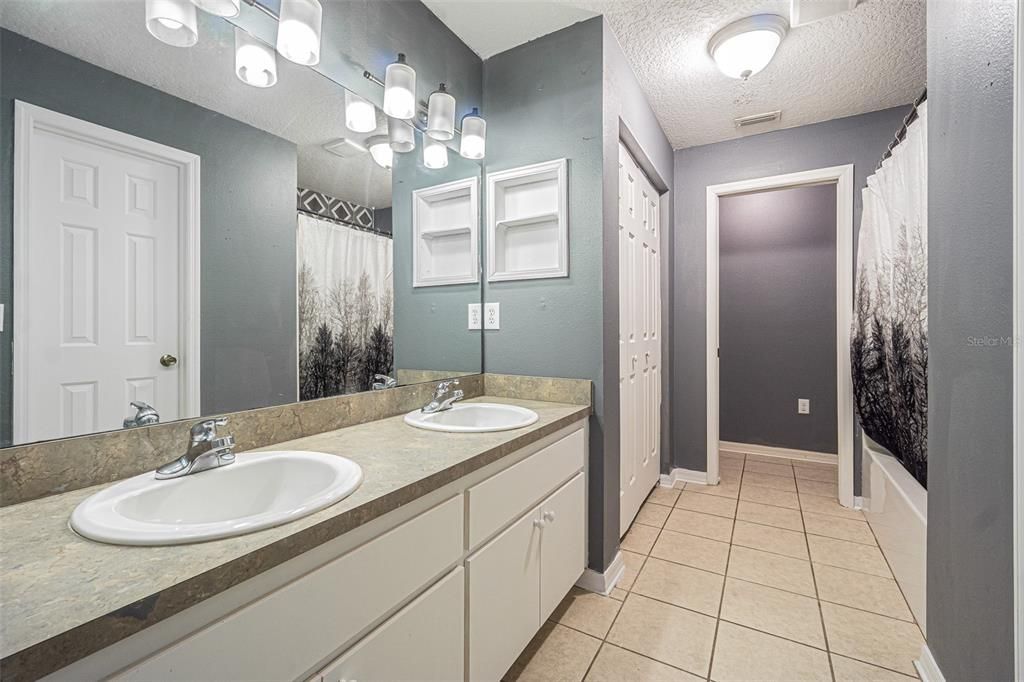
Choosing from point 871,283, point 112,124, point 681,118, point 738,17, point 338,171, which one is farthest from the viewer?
point 681,118

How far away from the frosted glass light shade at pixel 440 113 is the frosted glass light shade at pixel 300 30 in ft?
1.67

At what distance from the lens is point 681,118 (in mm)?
2602

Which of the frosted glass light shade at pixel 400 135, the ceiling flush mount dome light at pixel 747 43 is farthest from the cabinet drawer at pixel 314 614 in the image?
the ceiling flush mount dome light at pixel 747 43

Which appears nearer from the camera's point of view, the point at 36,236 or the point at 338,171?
the point at 36,236

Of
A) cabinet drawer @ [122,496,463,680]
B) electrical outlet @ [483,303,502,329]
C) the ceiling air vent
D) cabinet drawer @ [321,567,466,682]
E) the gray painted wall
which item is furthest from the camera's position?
the gray painted wall

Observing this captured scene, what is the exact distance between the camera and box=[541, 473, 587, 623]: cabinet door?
1436 millimetres

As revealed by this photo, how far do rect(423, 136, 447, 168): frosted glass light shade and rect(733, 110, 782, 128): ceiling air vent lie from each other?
74.2 inches

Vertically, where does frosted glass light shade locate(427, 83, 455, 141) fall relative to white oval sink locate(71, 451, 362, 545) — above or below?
above

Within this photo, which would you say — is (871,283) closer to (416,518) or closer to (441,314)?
(441,314)

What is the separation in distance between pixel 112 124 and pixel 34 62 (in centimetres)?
13

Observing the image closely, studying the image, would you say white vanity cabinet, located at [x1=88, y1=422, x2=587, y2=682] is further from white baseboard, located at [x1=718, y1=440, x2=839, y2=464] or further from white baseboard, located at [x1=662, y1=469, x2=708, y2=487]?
white baseboard, located at [x1=718, y1=440, x2=839, y2=464]


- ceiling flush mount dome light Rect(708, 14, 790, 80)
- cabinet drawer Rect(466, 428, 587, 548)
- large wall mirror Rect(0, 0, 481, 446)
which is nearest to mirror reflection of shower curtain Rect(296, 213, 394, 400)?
large wall mirror Rect(0, 0, 481, 446)

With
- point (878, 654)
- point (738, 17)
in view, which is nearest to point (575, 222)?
point (738, 17)

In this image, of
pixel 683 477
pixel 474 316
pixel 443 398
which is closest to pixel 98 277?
pixel 443 398
